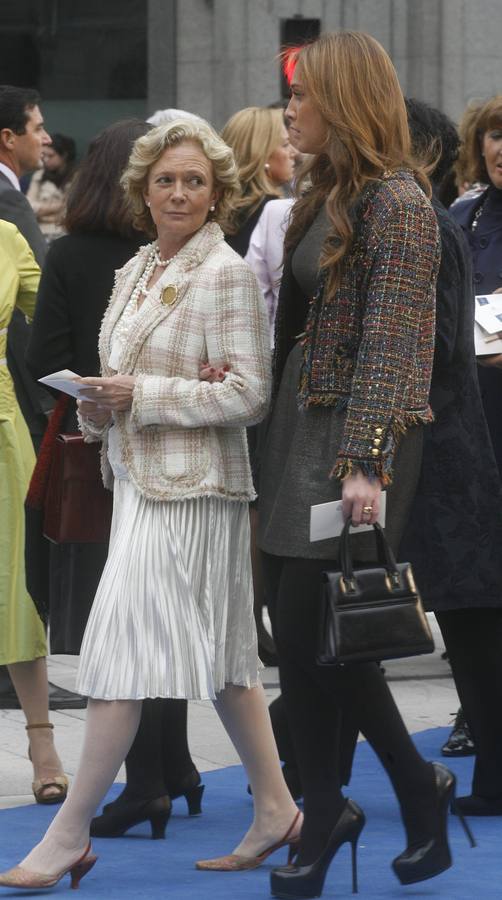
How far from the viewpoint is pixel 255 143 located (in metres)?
7.14

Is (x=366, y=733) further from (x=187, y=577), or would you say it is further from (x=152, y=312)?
(x=152, y=312)

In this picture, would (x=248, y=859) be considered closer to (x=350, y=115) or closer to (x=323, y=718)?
(x=323, y=718)

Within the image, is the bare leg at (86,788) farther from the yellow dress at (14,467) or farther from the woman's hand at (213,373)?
the yellow dress at (14,467)

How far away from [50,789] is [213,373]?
1.57 m

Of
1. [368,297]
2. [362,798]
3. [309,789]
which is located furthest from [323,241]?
[362,798]

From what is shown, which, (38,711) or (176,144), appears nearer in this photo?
(176,144)

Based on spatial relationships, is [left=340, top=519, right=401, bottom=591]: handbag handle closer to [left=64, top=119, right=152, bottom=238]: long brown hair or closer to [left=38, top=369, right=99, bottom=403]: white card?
[left=38, top=369, right=99, bottom=403]: white card

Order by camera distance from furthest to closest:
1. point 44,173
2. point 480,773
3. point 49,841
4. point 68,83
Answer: point 68,83 < point 44,173 < point 480,773 < point 49,841

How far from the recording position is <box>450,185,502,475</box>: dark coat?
18.7ft

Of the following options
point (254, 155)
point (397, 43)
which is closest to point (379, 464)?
point (254, 155)

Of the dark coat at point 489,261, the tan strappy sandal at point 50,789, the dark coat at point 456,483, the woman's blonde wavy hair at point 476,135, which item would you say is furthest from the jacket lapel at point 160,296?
the woman's blonde wavy hair at point 476,135

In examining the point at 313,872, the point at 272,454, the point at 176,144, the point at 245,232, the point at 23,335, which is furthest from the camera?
the point at 245,232

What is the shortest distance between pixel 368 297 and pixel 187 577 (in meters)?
0.85

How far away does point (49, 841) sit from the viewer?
13.8ft
